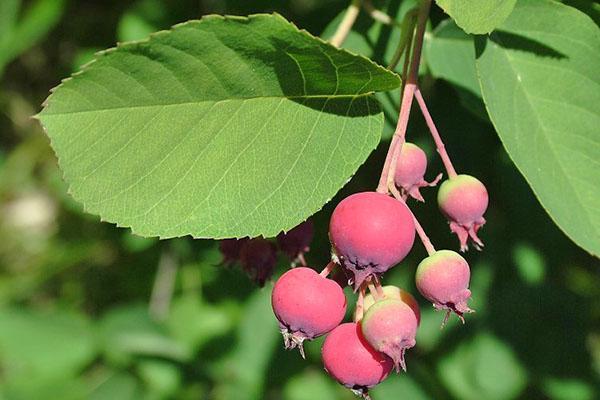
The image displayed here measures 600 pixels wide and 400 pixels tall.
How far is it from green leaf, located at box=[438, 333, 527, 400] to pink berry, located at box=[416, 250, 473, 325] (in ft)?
3.46

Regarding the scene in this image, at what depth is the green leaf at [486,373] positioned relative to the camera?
2061mm

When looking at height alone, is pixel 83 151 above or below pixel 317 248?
above

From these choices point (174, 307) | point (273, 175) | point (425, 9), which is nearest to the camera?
point (273, 175)

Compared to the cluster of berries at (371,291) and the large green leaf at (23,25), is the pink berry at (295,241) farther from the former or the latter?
the large green leaf at (23,25)

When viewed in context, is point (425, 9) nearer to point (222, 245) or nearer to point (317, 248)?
point (222, 245)

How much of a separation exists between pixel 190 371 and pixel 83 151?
1.33 metres

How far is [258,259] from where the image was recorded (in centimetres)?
128

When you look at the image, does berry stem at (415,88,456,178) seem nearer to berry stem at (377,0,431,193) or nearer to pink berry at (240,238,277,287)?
berry stem at (377,0,431,193)

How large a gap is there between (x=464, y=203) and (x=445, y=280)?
5.2 inches

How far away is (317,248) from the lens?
2068mm

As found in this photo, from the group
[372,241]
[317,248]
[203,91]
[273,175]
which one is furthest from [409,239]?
[317,248]

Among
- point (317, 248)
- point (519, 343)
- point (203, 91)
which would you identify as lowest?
point (519, 343)

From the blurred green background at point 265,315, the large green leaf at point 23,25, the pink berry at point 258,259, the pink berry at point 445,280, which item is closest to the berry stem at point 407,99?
the pink berry at point 445,280

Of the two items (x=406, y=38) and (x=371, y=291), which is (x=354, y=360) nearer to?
(x=371, y=291)
